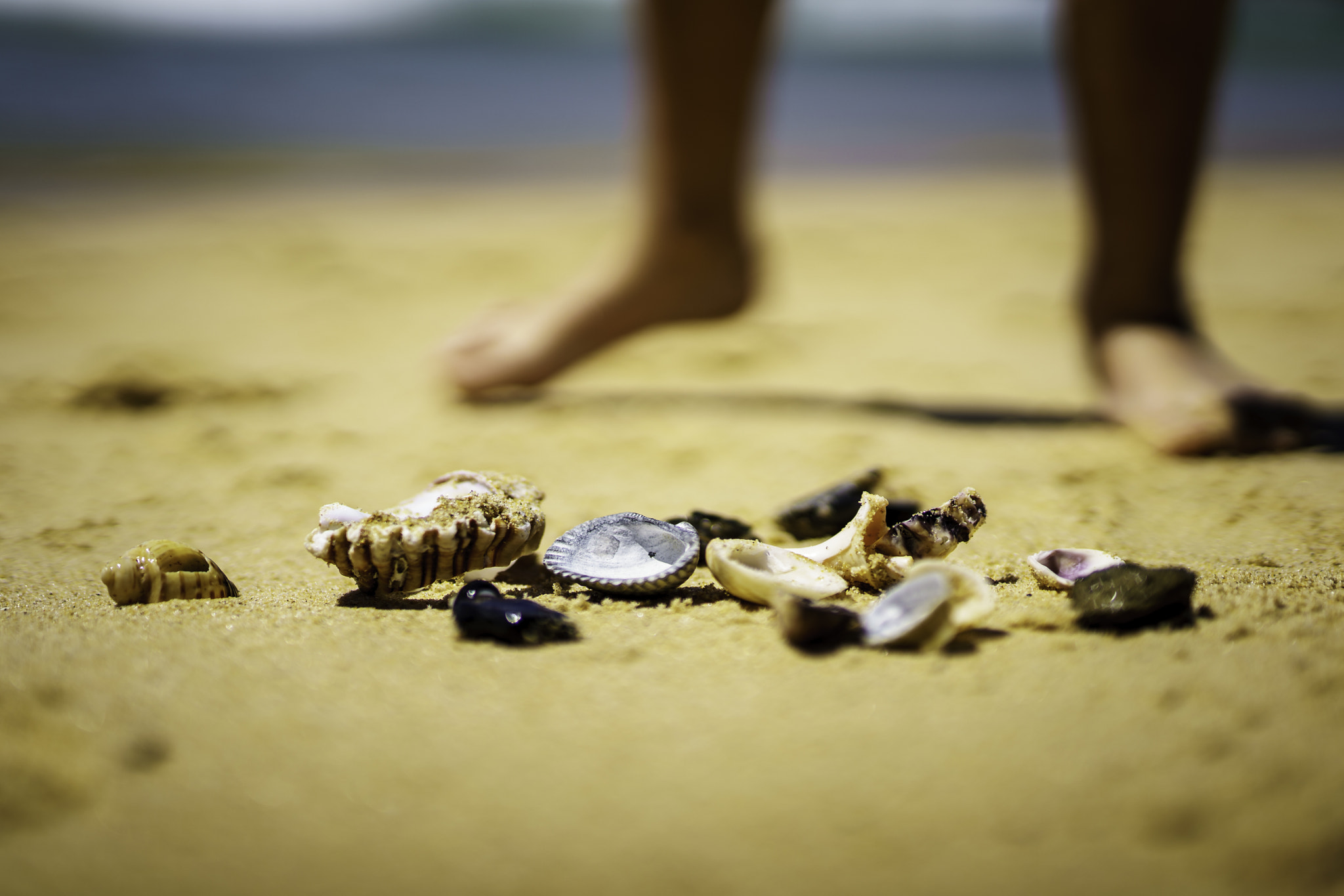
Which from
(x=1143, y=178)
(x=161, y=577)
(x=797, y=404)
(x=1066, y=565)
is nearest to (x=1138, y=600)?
(x=1066, y=565)

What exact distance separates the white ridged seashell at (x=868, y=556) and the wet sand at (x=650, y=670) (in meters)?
0.16

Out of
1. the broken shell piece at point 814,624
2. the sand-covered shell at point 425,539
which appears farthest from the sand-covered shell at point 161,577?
the broken shell piece at point 814,624

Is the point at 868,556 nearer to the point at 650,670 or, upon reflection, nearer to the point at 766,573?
the point at 766,573

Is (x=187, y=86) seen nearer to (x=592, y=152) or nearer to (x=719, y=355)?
(x=592, y=152)

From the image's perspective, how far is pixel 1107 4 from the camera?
2.36 m

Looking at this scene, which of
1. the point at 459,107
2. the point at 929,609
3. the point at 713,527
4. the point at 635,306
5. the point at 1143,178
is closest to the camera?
the point at 929,609

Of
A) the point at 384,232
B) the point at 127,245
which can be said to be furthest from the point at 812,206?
the point at 127,245

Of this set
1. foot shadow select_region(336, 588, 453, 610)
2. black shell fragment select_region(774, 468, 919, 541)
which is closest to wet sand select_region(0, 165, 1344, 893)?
foot shadow select_region(336, 588, 453, 610)

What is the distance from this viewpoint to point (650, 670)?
1.19 meters

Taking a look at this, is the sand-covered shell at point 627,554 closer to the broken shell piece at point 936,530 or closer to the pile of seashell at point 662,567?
the pile of seashell at point 662,567

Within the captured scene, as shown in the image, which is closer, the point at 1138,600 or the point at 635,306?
the point at 1138,600

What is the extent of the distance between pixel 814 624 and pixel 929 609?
0.46ft

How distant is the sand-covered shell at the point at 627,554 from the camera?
1.36 m

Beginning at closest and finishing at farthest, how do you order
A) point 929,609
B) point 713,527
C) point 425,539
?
point 929,609 < point 425,539 < point 713,527
